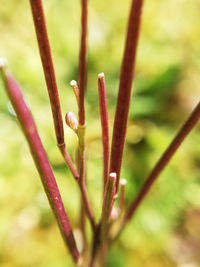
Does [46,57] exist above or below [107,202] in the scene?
above

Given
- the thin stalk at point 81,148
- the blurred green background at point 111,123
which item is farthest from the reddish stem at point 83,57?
the blurred green background at point 111,123

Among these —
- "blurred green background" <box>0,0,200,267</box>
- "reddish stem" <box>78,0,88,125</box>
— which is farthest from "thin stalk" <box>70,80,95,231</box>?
"blurred green background" <box>0,0,200,267</box>

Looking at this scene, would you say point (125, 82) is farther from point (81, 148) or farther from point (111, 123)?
point (111, 123)

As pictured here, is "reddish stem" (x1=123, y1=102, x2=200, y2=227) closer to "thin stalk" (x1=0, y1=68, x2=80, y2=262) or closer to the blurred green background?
"thin stalk" (x1=0, y1=68, x2=80, y2=262)

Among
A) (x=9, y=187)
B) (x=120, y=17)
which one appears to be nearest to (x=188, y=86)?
(x=120, y=17)

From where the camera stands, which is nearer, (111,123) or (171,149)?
(171,149)

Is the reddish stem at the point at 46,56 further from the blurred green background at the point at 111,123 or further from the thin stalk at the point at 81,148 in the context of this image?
the blurred green background at the point at 111,123

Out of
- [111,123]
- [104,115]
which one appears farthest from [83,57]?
[111,123]
